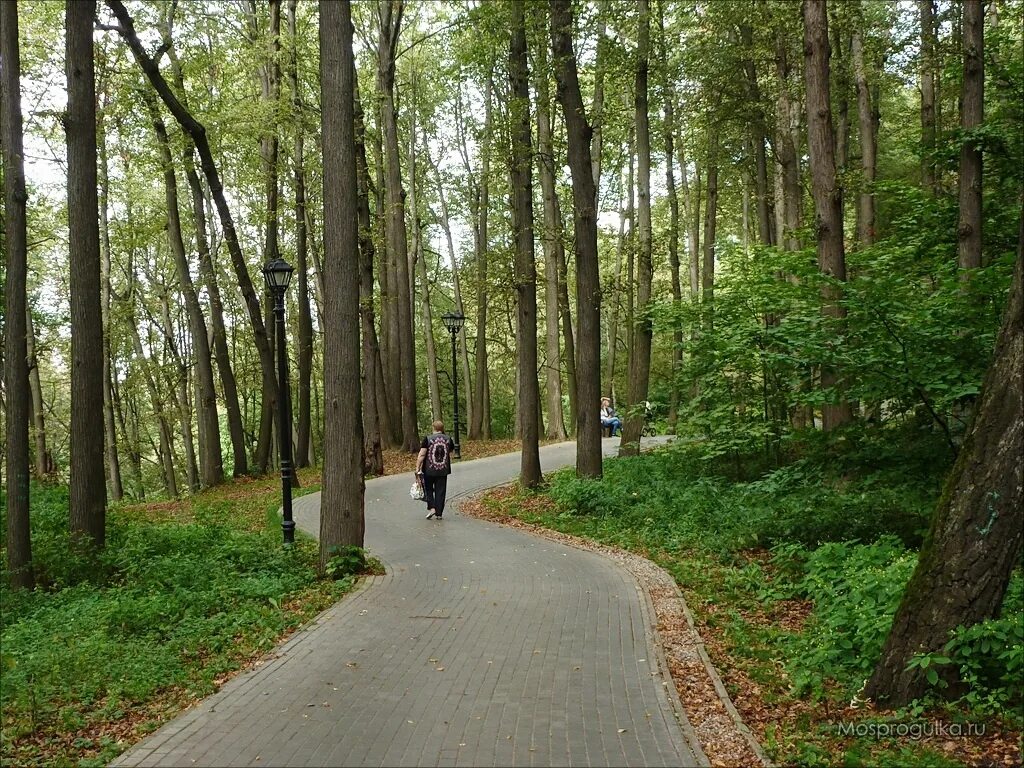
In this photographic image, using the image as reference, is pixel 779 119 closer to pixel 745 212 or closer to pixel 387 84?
pixel 745 212

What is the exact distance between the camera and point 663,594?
9.16m

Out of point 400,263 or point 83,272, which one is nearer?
point 83,272

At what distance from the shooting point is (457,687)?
239 inches

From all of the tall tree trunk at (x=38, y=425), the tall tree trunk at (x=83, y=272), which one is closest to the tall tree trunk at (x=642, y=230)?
the tall tree trunk at (x=83, y=272)

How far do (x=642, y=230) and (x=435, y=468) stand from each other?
729 centimetres

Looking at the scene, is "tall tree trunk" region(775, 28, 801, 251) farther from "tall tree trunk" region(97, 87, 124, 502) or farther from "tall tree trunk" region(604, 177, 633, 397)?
"tall tree trunk" region(97, 87, 124, 502)

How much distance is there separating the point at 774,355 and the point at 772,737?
609 cm

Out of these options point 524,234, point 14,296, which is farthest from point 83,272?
point 524,234

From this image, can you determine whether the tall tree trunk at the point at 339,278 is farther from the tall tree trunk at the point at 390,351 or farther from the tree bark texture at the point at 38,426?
the tree bark texture at the point at 38,426

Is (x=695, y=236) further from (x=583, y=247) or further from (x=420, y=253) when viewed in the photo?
(x=583, y=247)

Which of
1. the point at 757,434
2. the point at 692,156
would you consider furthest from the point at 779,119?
the point at 757,434

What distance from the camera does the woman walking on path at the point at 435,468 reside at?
571 inches

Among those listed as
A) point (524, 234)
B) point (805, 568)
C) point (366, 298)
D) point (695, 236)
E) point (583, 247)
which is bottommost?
point (805, 568)

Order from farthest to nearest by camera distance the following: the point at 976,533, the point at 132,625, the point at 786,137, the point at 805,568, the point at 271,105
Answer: the point at 786,137 < the point at 271,105 < the point at 805,568 < the point at 132,625 < the point at 976,533
